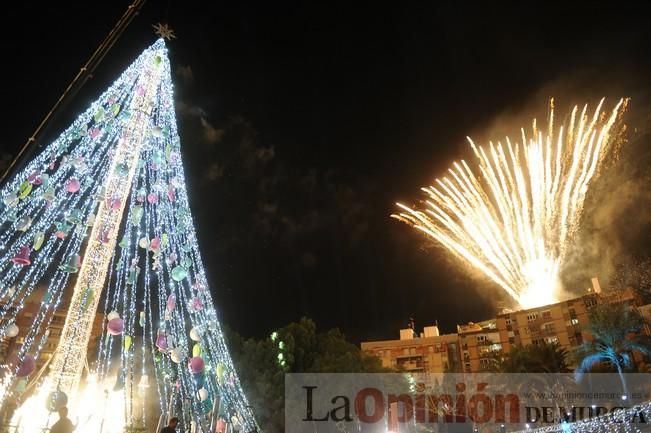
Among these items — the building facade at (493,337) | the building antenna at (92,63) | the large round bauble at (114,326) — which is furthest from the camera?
the building facade at (493,337)

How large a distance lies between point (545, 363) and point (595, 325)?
15.5 ft

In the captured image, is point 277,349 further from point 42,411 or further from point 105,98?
point 105,98

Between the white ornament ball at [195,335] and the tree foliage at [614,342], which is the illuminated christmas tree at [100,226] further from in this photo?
the tree foliage at [614,342]

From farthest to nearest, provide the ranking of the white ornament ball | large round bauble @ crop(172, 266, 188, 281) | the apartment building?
the apartment building
the white ornament ball
large round bauble @ crop(172, 266, 188, 281)

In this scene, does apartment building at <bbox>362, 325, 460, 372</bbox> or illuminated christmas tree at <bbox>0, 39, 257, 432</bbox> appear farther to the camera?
apartment building at <bbox>362, 325, 460, 372</bbox>

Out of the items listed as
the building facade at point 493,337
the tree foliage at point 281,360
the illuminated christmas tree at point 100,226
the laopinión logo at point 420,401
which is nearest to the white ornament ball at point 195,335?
the illuminated christmas tree at point 100,226

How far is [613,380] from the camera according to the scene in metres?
25.0

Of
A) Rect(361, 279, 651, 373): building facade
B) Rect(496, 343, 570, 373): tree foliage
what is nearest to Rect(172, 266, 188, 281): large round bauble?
Rect(496, 343, 570, 373): tree foliage

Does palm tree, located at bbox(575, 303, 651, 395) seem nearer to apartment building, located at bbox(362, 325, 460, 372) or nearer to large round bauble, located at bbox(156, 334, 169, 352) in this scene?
large round bauble, located at bbox(156, 334, 169, 352)

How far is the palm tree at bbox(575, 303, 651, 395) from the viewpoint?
83.0 ft

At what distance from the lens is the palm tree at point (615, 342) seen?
25.3 meters

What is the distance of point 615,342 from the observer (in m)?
25.9

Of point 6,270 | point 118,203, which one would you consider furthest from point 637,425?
point 6,270

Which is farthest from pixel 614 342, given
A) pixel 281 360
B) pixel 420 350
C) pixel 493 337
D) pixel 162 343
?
pixel 420 350
